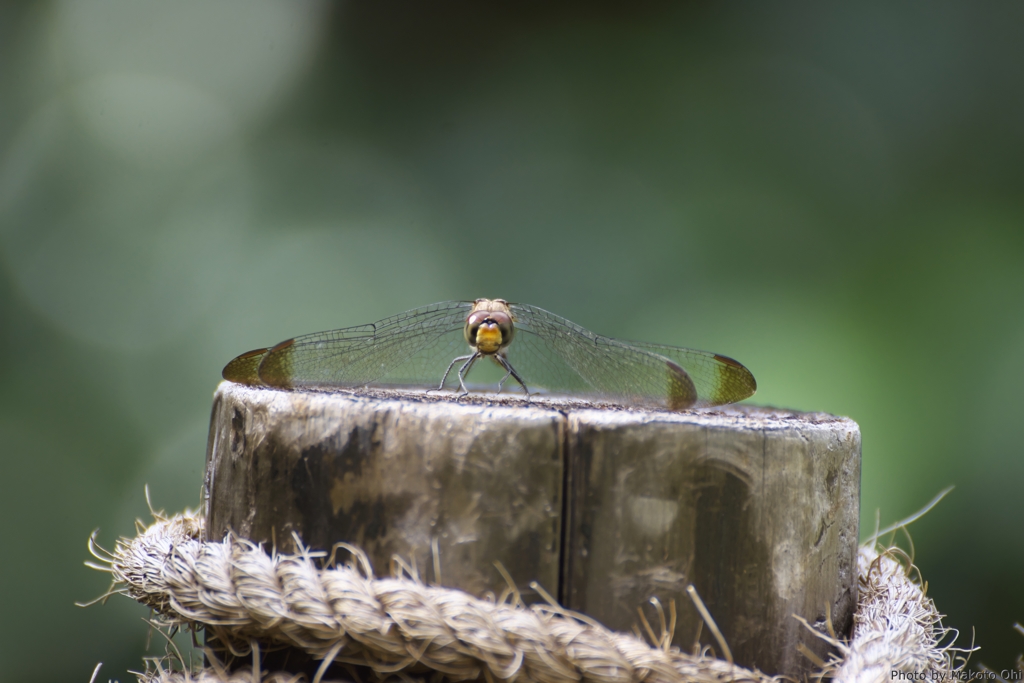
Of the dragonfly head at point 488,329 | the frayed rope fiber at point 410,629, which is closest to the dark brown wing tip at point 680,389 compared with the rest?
the dragonfly head at point 488,329

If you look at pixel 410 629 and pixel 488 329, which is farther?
pixel 488 329

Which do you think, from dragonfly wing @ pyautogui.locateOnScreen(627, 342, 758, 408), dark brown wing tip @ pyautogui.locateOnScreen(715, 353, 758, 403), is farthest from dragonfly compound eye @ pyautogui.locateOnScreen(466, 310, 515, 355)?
dark brown wing tip @ pyautogui.locateOnScreen(715, 353, 758, 403)

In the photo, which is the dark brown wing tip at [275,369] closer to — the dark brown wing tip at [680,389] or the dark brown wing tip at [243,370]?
the dark brown wing tip at [243,370]

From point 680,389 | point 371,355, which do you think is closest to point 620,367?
point 680,389

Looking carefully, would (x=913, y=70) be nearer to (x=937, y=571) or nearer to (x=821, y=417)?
(x=937, y=571)

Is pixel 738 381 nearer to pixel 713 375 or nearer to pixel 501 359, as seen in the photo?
pixel 713 375
